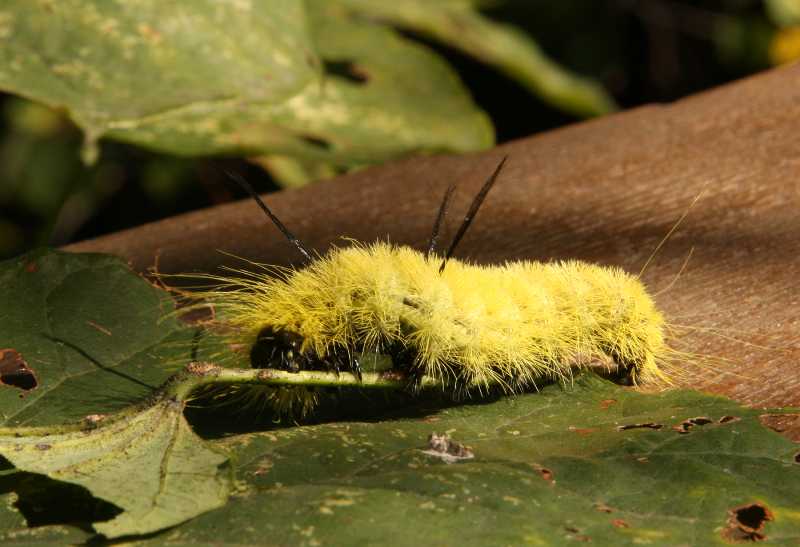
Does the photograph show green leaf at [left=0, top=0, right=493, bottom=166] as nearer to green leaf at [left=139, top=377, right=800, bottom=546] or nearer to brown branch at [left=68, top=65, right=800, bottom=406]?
brown branch at [left=68, top=65, right=800, bottom=406]

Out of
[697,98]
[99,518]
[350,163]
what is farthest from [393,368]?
[697,98]

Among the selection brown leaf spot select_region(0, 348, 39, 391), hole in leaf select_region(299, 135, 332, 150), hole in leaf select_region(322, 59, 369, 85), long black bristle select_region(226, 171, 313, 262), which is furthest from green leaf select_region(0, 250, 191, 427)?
hole in leaf select_region(322, 59, 369, 85)

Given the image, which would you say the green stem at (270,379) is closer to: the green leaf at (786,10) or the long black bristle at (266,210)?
the long black bristle at (266,210)

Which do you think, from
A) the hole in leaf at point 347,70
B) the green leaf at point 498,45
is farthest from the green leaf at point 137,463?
the green leaf at point 498,45

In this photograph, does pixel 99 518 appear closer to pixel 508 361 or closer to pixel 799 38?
pixel 508 361

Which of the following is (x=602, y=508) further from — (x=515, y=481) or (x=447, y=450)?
(x=447, y=450)
